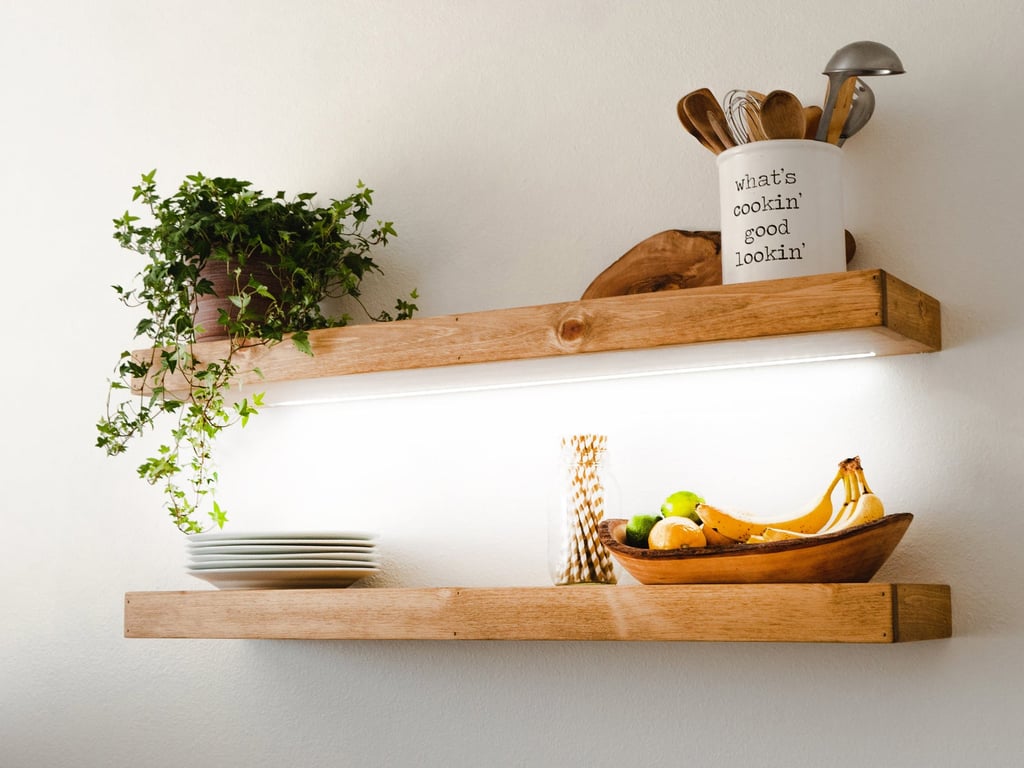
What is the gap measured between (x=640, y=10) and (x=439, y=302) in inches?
19.7

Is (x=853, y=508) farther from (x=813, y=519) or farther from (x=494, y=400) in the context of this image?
(x=494, y=400)

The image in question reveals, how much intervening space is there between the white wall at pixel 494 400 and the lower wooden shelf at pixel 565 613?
0.19m

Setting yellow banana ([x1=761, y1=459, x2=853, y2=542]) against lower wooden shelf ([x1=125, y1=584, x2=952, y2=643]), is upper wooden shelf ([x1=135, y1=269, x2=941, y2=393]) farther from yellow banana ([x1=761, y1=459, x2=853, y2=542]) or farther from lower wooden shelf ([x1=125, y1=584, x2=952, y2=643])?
lower wooden shelf ([x1=125, y1=584, x2=952, y2=643])

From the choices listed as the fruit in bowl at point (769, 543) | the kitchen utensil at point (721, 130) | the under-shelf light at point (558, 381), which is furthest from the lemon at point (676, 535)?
the kitchen utensil at point (721, 130)

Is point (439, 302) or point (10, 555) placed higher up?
point (439, 302)

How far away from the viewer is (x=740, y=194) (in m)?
1.34

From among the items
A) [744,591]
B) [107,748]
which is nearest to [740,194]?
[744,591]

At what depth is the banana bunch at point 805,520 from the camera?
1.28 meters

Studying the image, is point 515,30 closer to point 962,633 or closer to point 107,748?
point 962,633

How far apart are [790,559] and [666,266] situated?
1.43ft

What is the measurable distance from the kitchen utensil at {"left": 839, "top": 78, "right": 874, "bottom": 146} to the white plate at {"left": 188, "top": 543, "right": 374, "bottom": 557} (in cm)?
84

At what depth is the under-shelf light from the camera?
1.43m

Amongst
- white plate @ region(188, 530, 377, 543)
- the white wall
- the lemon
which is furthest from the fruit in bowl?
white plate @ region(188, 530, 377, 543)

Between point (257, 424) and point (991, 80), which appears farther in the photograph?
point (257, 424)
